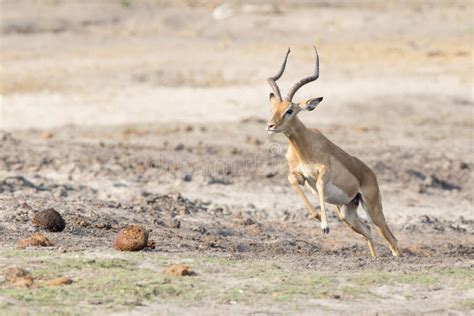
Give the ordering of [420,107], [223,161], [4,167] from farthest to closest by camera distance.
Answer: [420,107], [223,161], [4,167]

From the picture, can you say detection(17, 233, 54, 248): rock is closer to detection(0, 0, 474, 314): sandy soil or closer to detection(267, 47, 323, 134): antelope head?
detection(0, 0, 474, 314): sandy soil

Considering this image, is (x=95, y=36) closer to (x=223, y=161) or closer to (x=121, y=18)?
(x=121, y=18)

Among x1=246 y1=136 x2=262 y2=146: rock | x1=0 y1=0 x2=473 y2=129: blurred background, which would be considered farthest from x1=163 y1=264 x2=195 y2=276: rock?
x1=0 y1=0 x2=473 y2=129: blurred background

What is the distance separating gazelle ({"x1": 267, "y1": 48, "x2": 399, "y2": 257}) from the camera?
12055mm

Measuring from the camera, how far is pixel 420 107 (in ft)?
72.6

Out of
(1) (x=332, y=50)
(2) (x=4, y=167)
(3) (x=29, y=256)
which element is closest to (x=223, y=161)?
(2) (x=4, y=167)

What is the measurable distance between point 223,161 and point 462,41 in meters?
12.6

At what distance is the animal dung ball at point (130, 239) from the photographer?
10391 millimetres

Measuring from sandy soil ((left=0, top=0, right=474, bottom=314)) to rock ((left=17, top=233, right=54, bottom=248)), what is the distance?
0.21 meters

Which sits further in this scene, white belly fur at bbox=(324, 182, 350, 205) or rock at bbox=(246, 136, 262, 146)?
rock at bbox=(246, 136, 262, 146)

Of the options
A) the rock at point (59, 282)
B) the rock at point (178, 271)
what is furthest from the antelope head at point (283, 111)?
the rock at point (59, 282)

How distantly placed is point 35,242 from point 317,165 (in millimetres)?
3095

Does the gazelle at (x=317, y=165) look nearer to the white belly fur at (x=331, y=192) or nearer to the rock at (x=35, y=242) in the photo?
the white belly fur at (x=331, y=192)

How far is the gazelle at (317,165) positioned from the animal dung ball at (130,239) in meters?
1.92
